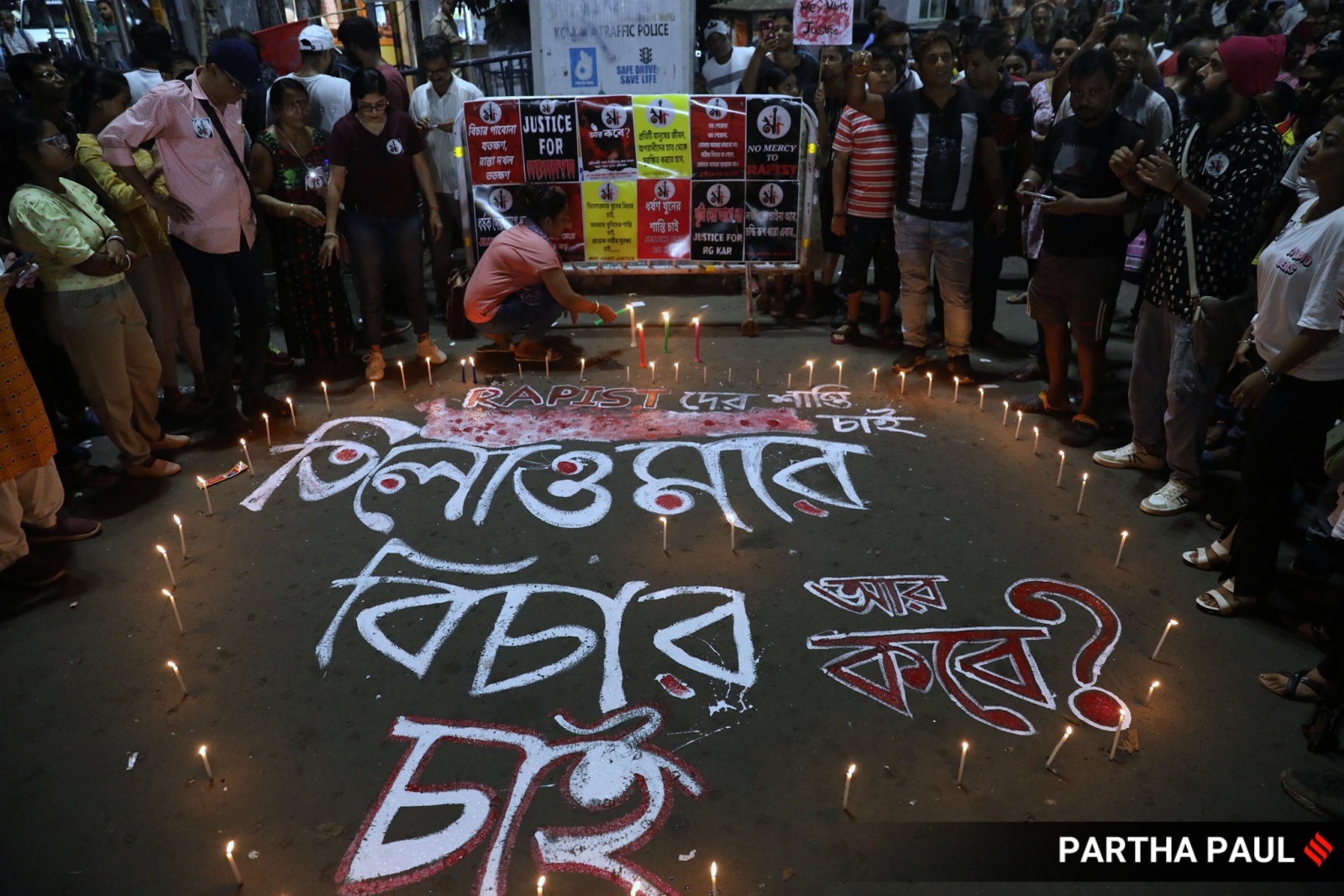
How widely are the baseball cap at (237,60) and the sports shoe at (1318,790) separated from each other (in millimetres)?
6379

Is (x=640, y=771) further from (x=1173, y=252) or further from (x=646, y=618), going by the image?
(x=1173, y=252)

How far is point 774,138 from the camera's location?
735 cm

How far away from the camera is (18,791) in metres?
3.04

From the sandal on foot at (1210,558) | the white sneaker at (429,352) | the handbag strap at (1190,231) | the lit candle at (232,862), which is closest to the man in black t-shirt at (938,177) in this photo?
the handbag strap at (1190,231)

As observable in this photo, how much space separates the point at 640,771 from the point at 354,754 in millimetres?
1074

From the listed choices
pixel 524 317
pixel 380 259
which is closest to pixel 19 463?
pixel 380 259

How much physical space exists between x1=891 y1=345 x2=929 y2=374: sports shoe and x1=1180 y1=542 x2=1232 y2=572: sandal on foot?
2659mm

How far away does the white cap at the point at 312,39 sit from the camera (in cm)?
698

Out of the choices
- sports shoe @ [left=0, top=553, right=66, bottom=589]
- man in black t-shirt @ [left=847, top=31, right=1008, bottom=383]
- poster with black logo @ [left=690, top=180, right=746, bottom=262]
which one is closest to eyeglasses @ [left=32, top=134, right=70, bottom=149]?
sports shoe @ [left=0, top=553, right=66, bottom=589]

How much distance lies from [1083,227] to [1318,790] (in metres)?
3.46

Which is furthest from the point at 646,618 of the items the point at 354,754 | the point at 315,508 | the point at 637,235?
the point at 637,235

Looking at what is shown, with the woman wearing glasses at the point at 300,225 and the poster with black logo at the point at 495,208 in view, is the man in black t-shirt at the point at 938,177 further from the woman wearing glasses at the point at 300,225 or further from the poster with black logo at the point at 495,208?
the woman wearing glasses at the point at 300,225

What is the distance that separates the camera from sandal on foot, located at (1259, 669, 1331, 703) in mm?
3367

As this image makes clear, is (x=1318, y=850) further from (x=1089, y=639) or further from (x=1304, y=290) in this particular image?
(x=1304, y=290)
